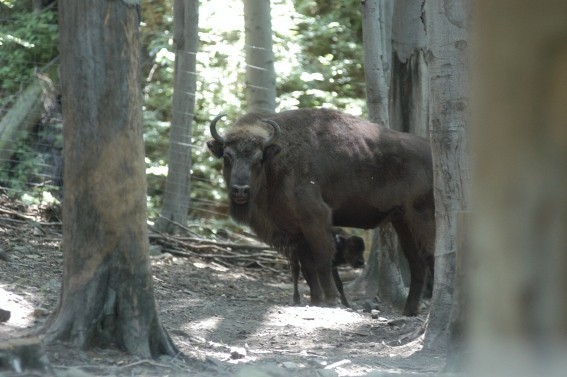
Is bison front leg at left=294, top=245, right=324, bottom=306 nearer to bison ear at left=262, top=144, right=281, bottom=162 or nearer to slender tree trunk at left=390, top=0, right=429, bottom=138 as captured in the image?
bison ear at left=262, top=144, right=281, bottom=162

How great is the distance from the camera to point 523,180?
8.77 feet

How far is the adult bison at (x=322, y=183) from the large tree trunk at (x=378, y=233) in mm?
298

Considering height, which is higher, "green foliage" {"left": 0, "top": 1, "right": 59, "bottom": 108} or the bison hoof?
"green foliage" {"left": 0, "top": 1, "right": 59, "bottom": 108}

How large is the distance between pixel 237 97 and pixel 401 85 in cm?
750

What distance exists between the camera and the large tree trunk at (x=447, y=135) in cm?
752

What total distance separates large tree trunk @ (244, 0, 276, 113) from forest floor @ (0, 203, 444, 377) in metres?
2.29

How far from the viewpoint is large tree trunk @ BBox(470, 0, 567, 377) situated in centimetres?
262

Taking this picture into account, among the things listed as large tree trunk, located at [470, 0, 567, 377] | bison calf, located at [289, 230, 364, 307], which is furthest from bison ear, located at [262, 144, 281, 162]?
large tree trunk, located at [470, 0, 567, 377]

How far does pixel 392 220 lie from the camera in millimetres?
11461

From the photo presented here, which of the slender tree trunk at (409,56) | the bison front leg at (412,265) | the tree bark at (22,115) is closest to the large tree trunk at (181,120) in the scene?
the tree bark at (22,115)

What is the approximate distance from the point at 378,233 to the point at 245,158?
2.28 metres

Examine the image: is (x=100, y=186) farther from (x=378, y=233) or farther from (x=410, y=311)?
(x=378, y=233)

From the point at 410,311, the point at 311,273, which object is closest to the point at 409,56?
the point at 311,273

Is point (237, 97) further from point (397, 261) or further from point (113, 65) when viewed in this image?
Answer: point (113, 65)
